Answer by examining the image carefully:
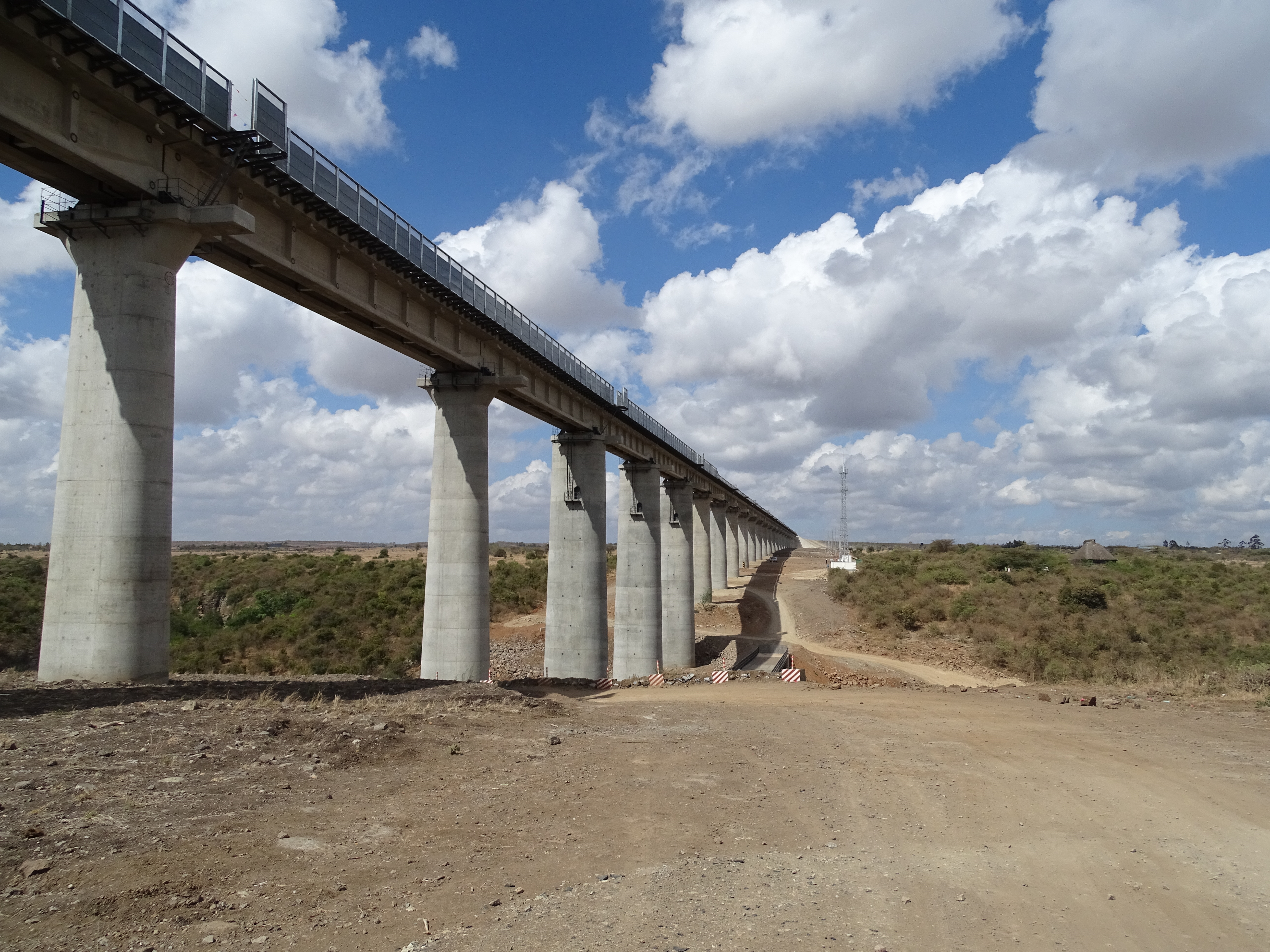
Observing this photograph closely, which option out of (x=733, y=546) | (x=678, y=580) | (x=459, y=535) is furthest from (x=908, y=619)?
(x=733, y=546)

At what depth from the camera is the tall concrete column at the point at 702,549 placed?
65.1 meters

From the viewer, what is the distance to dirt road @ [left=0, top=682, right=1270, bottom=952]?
20.3ft

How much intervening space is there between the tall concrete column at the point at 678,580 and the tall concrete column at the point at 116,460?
107 ft

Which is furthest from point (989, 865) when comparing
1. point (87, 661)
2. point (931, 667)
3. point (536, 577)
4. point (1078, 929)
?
point (536, 577)

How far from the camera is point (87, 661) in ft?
44.4

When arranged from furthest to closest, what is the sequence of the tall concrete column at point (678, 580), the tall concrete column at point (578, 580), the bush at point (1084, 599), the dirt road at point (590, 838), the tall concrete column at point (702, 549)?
the tall concrete column at point (702, 549) < the bush at point (1084, 599) < the tall concrete column at point (678, 580) < the tall concrete column at point (578, 580) < the dirt road at point (590, 838)

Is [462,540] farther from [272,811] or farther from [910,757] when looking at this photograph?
[272,811]

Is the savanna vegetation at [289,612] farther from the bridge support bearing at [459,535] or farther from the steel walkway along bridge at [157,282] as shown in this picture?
the steel walkway along bridge at [157,282]

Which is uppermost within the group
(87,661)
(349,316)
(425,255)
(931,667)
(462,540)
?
(425,255)

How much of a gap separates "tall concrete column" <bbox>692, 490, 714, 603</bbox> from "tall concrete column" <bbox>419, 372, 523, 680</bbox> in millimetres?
38797

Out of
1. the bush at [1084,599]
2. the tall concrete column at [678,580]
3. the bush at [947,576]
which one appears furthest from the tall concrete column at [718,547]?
the bush at [1084,599]

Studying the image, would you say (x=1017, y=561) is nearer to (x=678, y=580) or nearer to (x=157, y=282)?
(x=678, y=580)

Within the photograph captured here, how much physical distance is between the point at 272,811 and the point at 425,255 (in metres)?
17.1

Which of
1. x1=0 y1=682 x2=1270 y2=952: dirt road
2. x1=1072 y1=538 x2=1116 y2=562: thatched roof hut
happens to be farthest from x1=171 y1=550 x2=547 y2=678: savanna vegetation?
x1=1072 y1=538 x2=1116 y2=562: thatched roof hut
